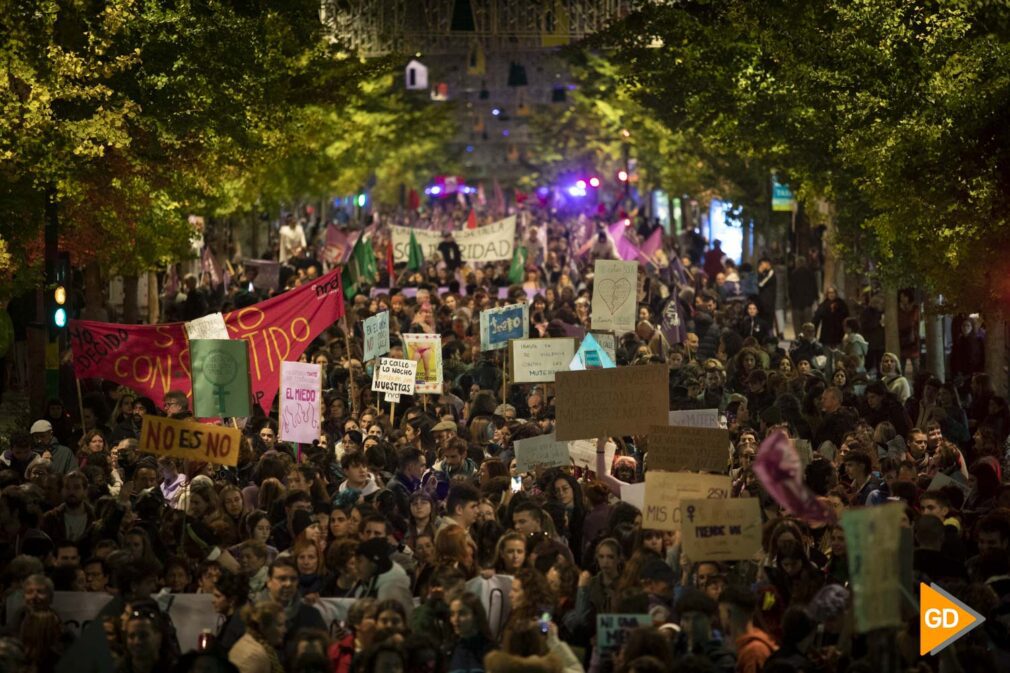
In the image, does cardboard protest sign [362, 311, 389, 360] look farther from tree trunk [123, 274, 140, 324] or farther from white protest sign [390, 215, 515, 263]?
white protest sign [390, 215, 515, 263]

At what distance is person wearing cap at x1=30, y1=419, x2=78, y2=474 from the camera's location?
58.3 ft

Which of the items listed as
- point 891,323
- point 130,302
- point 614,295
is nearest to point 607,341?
point 614,295

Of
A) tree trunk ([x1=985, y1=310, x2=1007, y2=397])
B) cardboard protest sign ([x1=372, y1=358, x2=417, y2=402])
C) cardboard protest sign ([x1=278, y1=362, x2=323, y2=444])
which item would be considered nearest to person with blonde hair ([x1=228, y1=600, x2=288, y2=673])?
cardboard protest sign ([x1=278, y1=362, x2=323, y2=444])

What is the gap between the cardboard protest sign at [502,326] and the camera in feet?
76.6

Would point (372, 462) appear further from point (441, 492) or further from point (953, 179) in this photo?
point (953, 179)

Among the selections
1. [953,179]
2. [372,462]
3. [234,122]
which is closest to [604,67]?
[234,122]

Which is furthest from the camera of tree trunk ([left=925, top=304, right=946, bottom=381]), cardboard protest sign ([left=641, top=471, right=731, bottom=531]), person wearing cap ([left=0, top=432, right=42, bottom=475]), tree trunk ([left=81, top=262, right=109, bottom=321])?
tree trunk ([left=81, top=262, right=109, bottom=321])

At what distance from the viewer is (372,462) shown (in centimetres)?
1667

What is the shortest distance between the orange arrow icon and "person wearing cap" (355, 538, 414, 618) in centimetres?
300

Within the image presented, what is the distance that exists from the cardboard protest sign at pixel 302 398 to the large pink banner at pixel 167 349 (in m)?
1.83

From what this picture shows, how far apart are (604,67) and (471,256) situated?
27459mm

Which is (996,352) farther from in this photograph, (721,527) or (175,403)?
(721,527)

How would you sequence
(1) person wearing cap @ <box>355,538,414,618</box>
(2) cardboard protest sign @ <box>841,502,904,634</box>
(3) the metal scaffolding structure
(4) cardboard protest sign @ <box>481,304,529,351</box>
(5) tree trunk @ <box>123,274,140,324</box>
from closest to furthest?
(2) cardboard protest sign @ <box>841,502,904,634</box>, (1) person wearing cap @ <box>355,538,414,618</box>, (4) cardboard protest sign @ <box>481,304,529,351</box>, (5) tree trunk @ <box>123,274,140,324</box>, (3) the metal scaffolding structure

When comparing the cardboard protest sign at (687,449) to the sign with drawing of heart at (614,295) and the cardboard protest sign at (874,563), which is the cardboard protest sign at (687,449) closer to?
the cardboard protest sign at (874,563)
